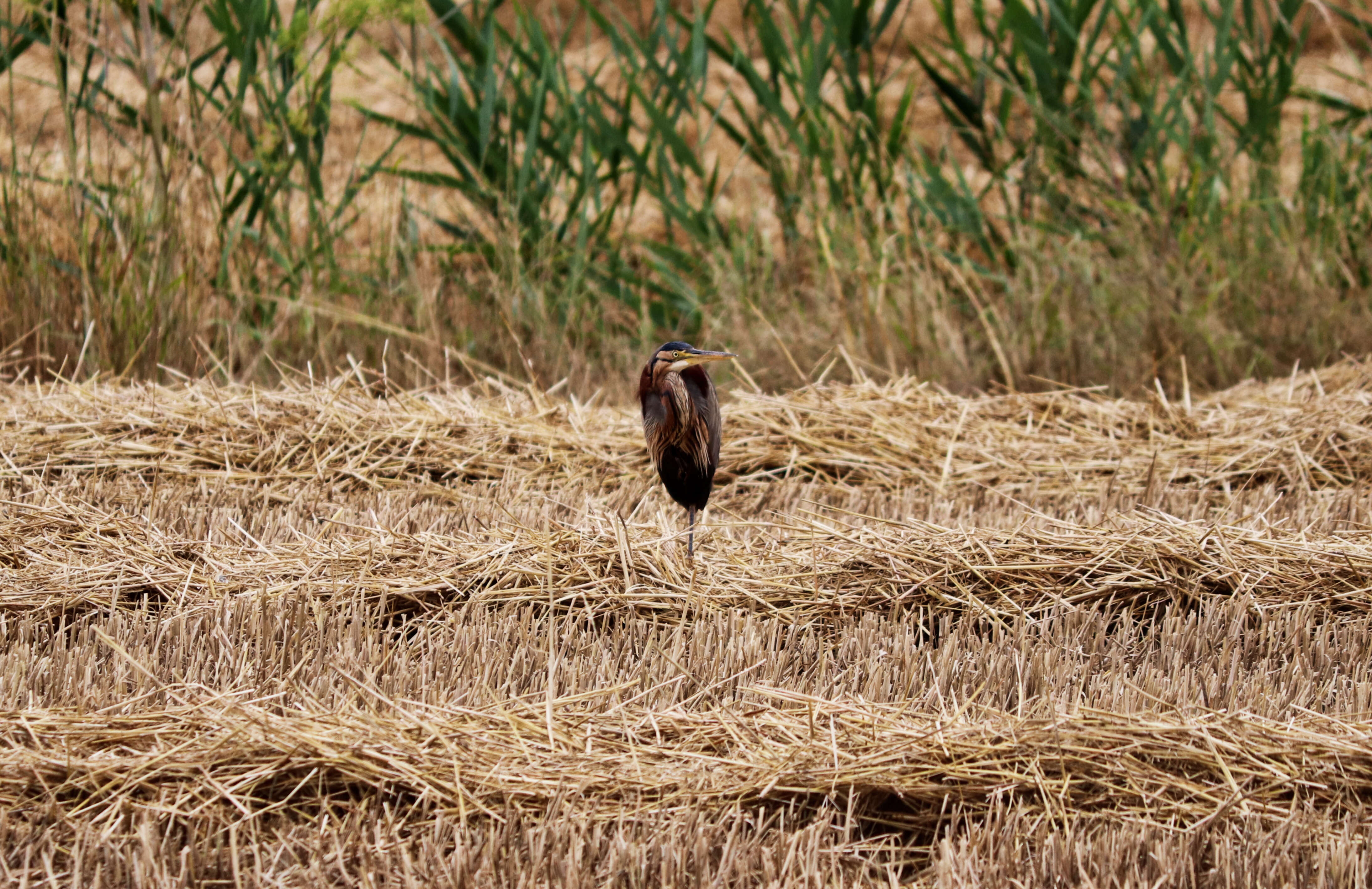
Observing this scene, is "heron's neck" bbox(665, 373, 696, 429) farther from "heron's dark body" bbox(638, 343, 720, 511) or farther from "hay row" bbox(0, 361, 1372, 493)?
"hay row" bbox(0, 361, 1372, 493)

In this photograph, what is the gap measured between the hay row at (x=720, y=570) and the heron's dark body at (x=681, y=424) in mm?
164

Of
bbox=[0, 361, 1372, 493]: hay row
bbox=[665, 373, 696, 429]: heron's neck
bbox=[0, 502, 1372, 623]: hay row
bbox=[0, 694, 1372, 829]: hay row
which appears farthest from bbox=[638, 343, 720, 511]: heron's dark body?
bbox=[0, 361, 1372, 493]: hay row

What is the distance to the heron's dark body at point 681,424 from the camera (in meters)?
2.01

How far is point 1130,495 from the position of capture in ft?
9.57

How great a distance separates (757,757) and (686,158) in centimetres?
364

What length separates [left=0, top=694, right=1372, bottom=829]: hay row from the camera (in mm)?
1365

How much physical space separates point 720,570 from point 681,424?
1.02 ft

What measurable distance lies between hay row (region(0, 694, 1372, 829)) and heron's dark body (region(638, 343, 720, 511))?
63cm

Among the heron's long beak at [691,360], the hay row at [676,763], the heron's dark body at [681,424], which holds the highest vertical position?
the heron's long beak at [691,360]

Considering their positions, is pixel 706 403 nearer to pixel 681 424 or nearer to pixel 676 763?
pixel 681 424

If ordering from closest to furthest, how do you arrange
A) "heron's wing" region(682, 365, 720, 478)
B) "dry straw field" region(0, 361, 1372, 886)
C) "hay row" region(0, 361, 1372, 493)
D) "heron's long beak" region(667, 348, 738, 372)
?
"dry straw field" region(0, 361, 1372, 886)
"heron's long beak" region(667, 348, 738, 372)
"heron's wing" region(682, 365, 720, 478)
"hay row" region(0, 361, 1372, 493)

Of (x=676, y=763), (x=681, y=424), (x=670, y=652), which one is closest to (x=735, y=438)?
(x=681, y=424)

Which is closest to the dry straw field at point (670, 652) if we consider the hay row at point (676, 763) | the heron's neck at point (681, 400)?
the hay row at point (676, 763)

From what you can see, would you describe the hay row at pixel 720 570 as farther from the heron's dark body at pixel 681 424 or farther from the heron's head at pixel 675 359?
the heron's head at pixel 675 359
